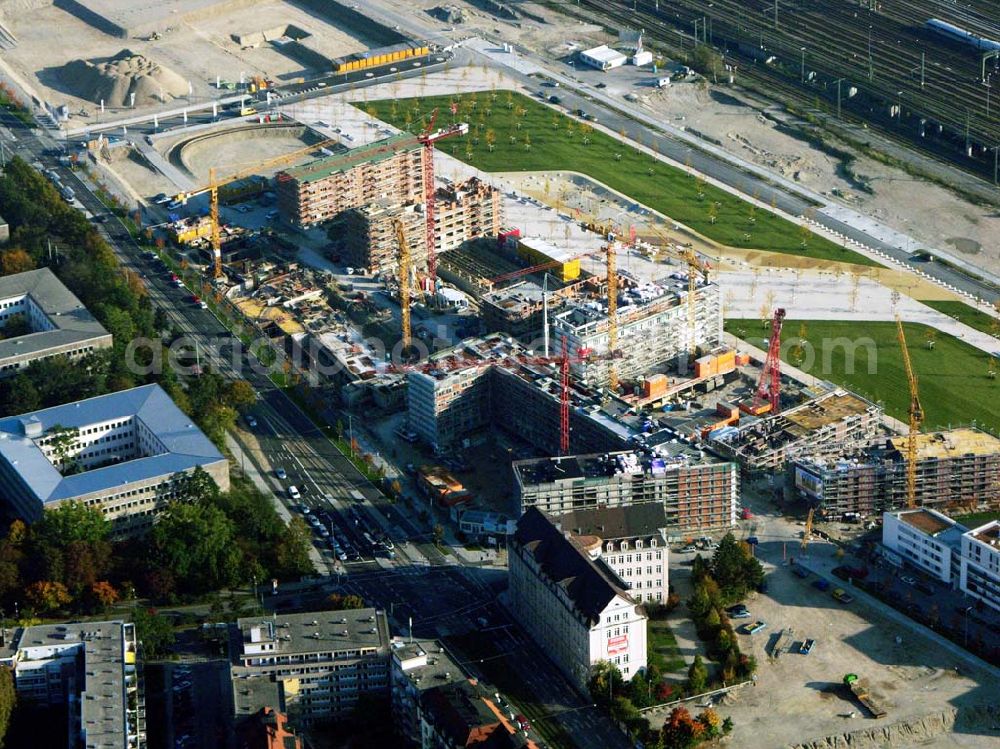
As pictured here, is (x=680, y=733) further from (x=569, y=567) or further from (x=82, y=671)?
(x=82, y=671)

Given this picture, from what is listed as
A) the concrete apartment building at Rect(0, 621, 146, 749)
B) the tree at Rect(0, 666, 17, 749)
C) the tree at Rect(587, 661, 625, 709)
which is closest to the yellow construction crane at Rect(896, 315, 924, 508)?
the tree at Rect(587, 661, 625, 709)

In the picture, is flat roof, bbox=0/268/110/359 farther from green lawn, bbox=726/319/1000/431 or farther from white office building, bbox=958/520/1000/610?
white office building, bbox=958/520/1000/610

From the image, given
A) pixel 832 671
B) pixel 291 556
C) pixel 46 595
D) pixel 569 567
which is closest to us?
pixel 569 567

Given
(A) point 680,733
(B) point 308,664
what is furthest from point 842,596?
(B) point 308,664

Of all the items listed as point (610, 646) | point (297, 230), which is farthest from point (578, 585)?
point (297, 230)

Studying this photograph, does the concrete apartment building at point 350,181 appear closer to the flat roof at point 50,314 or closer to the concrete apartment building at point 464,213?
the concrete apartment building at point 464,213

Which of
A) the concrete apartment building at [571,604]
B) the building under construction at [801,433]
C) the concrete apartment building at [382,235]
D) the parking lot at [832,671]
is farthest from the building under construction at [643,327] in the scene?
the parking lot at [832,671]

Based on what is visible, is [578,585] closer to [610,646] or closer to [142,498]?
[610,646]
